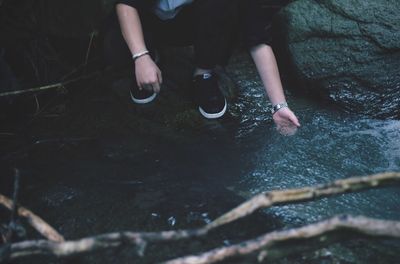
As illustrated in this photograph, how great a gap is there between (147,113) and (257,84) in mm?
986

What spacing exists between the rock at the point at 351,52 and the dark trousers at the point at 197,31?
83cm

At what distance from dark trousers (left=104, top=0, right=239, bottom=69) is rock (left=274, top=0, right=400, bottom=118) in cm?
83

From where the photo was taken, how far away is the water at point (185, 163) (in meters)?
2.25

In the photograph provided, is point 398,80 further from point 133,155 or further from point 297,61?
point 133,155

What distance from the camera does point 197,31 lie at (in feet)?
9.94

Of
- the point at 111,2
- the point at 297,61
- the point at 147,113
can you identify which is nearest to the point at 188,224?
the point at 147,113

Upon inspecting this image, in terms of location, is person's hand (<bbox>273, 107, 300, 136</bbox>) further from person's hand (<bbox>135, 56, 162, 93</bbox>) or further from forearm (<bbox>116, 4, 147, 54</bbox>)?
forearm (<bbox>116, 4, 147, 54</bbox>)

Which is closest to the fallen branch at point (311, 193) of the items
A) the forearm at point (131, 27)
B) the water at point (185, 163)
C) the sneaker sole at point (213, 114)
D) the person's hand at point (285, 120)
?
the water at point (185, 163)

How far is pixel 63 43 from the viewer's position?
383 cm

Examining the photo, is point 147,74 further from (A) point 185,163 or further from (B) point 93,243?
(B) point 93,243

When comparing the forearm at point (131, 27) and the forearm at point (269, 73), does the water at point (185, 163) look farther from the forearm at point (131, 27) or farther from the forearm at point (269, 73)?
the forearm at point (131, 27)

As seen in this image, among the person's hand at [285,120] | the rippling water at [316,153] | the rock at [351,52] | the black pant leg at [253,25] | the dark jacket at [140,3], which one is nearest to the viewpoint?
the rippling water at [316,153]

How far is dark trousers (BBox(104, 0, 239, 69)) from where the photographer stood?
2.90m

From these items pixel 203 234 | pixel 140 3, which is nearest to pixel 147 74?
pixel 140 3
